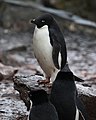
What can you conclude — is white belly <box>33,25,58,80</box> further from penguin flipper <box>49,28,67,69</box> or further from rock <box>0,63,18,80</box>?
rock <box>0,63,18,80</box>

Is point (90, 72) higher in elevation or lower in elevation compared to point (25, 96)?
lower

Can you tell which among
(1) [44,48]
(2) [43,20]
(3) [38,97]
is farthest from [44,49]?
(3) [38,97]

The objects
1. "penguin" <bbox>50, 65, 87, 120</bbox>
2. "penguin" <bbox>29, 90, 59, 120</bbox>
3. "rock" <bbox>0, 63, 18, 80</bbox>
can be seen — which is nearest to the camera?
"penguin" <bbox>29, 90, 59, 120</bbox>

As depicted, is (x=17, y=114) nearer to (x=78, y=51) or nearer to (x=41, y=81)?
(x=41, y=81)

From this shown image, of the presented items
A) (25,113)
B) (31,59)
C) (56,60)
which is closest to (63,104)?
(25,113)

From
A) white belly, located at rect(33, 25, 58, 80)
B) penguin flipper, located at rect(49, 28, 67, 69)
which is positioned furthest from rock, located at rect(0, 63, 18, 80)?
penguin flipper, located at rect(49, 28, 67, 69)

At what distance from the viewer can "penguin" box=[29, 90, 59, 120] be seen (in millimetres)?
3678

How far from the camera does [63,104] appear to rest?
400cm

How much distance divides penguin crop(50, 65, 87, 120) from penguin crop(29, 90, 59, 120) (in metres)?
0.27

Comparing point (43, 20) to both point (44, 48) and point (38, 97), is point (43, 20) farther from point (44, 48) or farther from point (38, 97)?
point (38, 97)

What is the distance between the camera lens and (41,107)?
12.2 feet

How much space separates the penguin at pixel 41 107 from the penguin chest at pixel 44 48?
1.33m

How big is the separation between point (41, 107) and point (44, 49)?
1.40 m

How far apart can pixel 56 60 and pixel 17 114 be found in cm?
82
